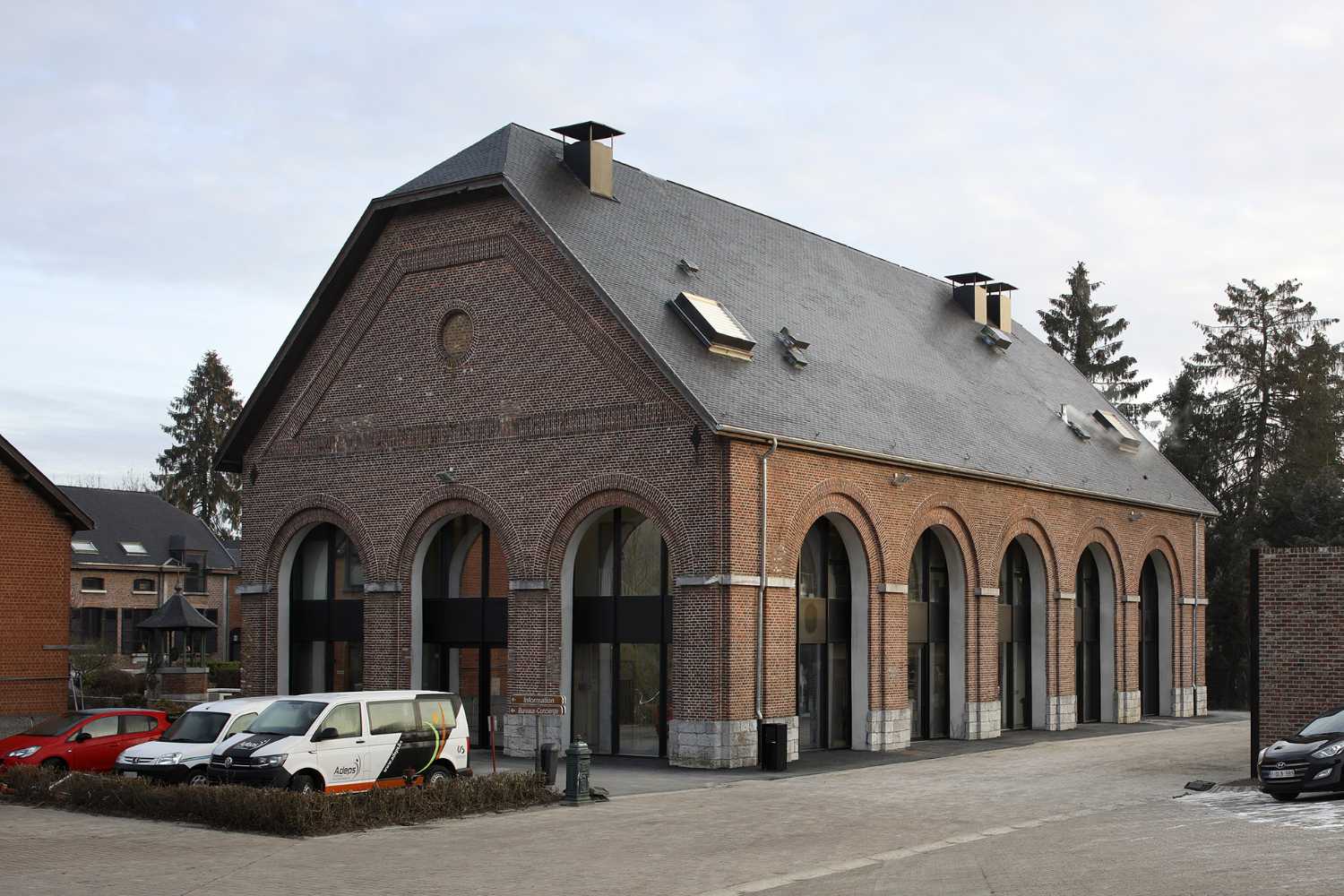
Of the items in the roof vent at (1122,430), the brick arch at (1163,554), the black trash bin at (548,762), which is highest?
the roof vent at (1122,430)

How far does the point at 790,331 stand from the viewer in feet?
103

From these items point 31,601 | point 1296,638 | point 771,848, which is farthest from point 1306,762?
point 31,601

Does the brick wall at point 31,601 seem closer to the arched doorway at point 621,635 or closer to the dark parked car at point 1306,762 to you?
the arched doorway at point 621,635

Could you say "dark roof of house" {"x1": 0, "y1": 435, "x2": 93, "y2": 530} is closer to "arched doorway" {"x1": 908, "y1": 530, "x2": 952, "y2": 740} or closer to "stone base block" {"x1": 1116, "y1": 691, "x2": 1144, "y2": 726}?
"arched doorway" {"x1": 908, "y1": 530, "x2": 952, "y2": 740}

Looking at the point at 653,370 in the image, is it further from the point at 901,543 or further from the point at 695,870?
the point at 695,870

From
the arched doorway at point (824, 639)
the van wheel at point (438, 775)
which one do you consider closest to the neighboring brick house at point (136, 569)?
the arched doorway at point (824, 639)

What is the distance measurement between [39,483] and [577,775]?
15.8 metres

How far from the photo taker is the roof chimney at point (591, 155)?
31391 mm

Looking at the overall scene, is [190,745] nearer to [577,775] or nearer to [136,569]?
[577,775]

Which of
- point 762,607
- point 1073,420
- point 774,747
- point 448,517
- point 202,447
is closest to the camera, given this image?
point 774,747

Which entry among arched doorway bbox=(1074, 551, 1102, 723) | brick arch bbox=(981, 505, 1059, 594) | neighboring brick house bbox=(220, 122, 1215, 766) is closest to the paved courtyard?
neighboring brick house bbox=(220, 122, 1215, 766)

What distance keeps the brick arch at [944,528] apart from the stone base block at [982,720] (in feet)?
8.41

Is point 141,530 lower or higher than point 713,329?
lower

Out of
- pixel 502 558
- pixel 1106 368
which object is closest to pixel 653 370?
pixel 502 558
